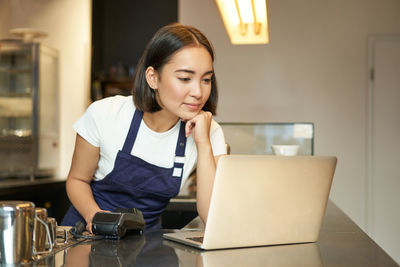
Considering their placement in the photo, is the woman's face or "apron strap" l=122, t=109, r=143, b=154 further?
"apron strap" l=122, t=109, r=143, b=154

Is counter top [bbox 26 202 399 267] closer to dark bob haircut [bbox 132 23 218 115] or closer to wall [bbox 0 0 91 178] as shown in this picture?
dark bob haircut [bbox 132 23 218 115]

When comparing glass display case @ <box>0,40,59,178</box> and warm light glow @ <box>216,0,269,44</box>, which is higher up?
warm light glow @ <box>216,0,269,44</box>

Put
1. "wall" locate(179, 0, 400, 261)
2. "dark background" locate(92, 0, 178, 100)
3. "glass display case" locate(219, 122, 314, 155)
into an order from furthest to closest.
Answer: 1. "dark background" locate(92, 0, 178, 100)
2. "wall" locate(179, 0, 400, 261)
3. "glass display case" locate(219, 122, 314, 155)

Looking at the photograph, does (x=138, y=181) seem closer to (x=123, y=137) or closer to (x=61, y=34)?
(x=123, y=137)

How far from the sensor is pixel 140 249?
125 centimetres

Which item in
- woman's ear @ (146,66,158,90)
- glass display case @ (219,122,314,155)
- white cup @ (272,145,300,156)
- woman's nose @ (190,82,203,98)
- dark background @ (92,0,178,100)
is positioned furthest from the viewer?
dark background @ (92,0,178,100)

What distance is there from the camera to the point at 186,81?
1.55m

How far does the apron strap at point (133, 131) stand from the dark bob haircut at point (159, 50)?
0.03 m


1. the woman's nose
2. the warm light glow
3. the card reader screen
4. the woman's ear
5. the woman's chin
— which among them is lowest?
the card reader screen

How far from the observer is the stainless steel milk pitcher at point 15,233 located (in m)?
1.06

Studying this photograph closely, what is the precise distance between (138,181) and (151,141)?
5.2 inches

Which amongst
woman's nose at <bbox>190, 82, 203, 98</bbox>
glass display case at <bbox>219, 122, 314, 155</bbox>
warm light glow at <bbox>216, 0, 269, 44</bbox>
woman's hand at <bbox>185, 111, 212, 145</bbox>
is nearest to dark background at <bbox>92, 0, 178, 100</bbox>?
glass display case at <bbox>219, 122, 314, 155</bbox>

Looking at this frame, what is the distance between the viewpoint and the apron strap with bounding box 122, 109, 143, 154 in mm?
1701

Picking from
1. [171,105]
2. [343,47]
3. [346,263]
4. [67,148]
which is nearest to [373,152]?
[343,47]
